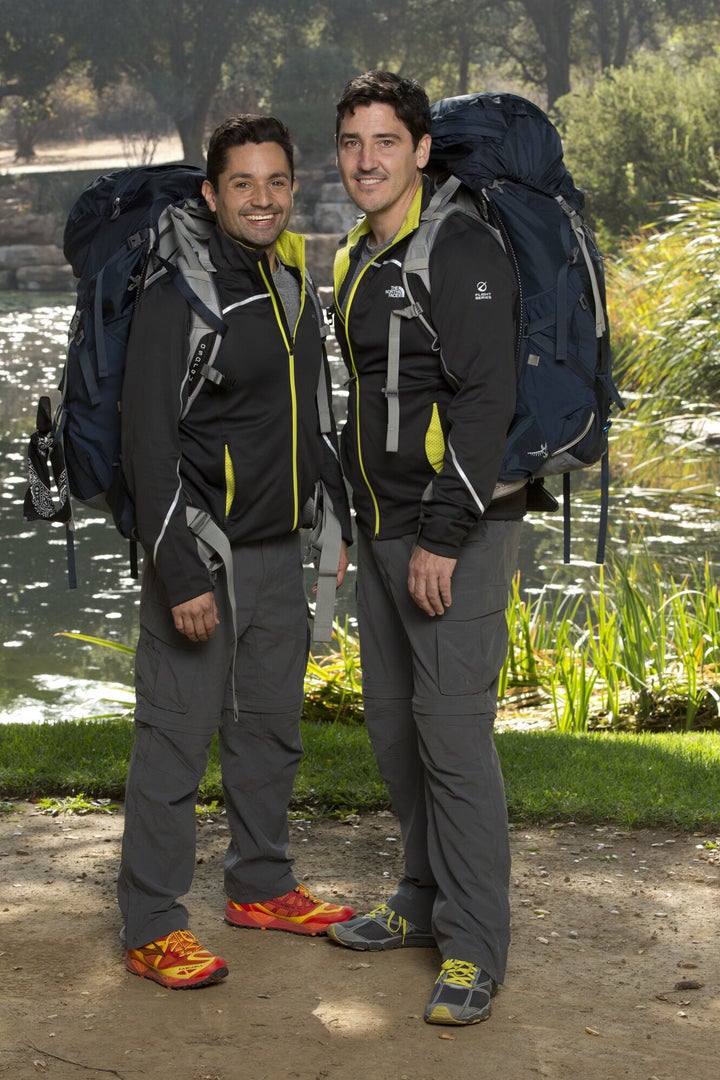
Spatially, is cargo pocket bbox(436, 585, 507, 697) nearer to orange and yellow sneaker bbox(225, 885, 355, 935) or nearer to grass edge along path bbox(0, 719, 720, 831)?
orange and yellow sneaker bbox(225, 885, 355, 935)

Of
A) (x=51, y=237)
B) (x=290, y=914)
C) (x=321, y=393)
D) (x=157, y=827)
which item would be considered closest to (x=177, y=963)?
(x=157, y=827)

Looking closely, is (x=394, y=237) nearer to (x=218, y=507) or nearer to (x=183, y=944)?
(x=218, y=507)

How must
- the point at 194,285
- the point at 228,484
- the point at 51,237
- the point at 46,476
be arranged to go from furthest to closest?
the point at 51,237 → the point at 46,476 → the point at 228,484 → the point at 194,285

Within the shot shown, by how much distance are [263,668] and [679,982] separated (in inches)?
45.2

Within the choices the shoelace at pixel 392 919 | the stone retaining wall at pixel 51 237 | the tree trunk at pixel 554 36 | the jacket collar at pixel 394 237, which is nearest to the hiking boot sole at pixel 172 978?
the shoelace at pixel 392 919

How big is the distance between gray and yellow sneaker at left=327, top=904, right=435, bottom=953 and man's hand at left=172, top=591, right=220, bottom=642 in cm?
78

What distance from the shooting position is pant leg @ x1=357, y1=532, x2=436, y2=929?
3125mm

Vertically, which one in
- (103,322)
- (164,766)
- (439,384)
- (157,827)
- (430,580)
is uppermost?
(103,322)

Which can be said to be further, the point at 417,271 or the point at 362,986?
the point at 362,986

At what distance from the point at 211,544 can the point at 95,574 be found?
6.71m

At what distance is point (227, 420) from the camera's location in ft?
9.99

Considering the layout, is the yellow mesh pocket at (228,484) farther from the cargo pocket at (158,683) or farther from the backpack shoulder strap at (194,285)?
the cargo pocket at (158,683)

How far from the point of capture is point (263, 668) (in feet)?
10.5

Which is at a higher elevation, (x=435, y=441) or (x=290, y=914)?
(x=435, y=441)
